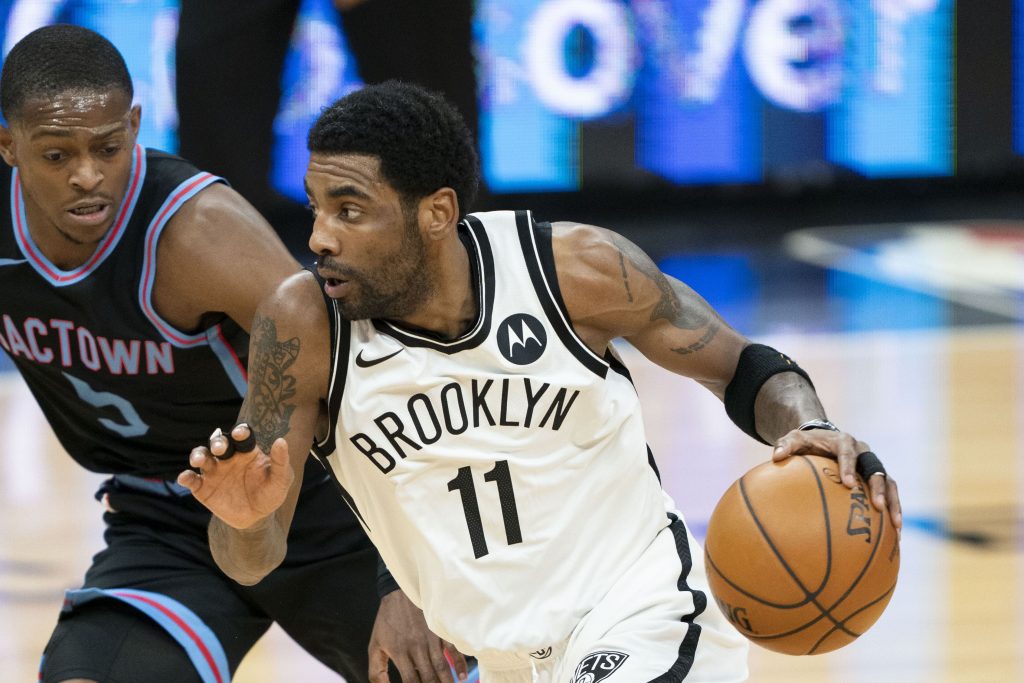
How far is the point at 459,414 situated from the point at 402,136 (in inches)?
22.5

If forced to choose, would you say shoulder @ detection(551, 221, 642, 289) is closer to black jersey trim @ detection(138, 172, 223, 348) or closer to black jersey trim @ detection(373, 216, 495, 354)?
black jersey trim @ detection(373, 216, 495, 354)

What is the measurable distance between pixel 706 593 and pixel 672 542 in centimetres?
13

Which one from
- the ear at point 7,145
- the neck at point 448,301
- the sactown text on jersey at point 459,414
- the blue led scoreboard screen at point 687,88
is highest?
the ear at point 7,145

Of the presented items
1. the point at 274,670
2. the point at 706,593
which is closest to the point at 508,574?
the point at 706,593

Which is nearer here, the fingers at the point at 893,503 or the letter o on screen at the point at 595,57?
the fingers at the point at 893,503

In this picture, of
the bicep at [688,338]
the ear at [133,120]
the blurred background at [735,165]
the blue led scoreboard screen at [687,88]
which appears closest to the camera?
the bicep at [688,338]

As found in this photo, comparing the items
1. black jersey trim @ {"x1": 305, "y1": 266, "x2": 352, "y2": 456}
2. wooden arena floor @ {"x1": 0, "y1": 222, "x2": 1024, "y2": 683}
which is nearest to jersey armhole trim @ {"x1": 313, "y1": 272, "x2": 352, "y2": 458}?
black jersey trim @ {"x1": 305, "y1": 266, "x2": 352, "y2": 456}

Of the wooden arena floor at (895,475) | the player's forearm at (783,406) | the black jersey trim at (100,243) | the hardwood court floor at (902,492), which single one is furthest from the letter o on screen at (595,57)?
the player's forearm at (783,406)

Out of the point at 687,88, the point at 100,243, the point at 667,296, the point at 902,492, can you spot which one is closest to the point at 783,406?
the point at 667,296

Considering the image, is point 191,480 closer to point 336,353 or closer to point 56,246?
point 336,353

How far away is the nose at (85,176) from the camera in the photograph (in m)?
3.38

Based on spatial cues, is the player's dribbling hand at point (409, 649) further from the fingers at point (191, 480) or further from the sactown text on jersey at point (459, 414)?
the fingers at point (191, 480)

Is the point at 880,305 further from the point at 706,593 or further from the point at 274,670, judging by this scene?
the point at 706,593

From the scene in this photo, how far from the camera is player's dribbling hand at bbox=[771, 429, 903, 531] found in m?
3.04
